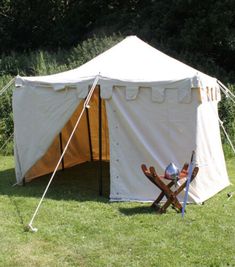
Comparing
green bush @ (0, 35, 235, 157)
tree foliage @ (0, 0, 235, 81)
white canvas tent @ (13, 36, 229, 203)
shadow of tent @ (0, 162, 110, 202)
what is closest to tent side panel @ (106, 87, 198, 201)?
white canvas tent @ (13, 36, 229, 203)

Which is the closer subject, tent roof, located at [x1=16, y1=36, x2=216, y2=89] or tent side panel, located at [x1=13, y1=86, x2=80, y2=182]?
tent roof, located at [x1=16, y1=36, x2=216, y2=89]

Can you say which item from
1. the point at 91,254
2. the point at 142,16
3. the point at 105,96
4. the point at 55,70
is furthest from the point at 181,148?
the point at 142,16

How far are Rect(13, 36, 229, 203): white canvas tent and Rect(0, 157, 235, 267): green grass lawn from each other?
0.40m

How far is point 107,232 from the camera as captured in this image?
6.07 meters

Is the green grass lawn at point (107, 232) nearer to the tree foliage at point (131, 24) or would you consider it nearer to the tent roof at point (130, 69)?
the tent roof at point (130, 69)

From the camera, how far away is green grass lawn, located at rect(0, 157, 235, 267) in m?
5.28

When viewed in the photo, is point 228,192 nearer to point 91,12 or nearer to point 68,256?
point 68,256

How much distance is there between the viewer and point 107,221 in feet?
21.2

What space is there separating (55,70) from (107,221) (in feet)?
29.6

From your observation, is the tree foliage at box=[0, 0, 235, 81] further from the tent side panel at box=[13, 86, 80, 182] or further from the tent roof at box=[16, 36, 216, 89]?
the tent side panel at box=[13, 86, 80, 182]

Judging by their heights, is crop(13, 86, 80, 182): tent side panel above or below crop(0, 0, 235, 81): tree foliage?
below

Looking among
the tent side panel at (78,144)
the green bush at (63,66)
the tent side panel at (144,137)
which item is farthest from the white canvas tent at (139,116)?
the green bush at (63,66)

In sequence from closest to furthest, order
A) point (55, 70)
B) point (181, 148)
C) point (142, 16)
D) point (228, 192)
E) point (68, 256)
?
1. point (68, 256)
2. point (181, 148)
3. point (228, 192)
4. point (55, 70)
5. point (142, 16)

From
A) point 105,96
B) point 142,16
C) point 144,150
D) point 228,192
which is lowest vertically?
point 228,192
